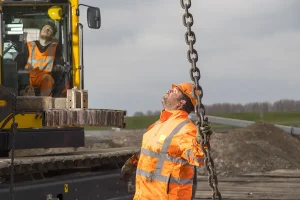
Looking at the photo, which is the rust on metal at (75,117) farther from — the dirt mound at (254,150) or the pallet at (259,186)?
the dirt mound at (254,150)

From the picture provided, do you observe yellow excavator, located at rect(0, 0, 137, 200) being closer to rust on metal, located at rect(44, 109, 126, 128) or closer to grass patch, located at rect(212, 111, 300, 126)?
rust on metal, located at rect(44, 109, 126, 128)

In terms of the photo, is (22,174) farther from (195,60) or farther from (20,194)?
Result: (195,60)

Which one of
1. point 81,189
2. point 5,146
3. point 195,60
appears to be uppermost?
point 195,60

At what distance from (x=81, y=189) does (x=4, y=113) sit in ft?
5.10

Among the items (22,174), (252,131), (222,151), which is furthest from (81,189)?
(252,131)

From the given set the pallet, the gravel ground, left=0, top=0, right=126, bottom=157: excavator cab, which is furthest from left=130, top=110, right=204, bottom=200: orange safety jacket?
the gravel ground

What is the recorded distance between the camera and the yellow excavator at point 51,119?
972cm

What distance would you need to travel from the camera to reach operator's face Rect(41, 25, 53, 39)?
11.4 metres

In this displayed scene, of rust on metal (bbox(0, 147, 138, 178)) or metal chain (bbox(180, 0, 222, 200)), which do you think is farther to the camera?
rust on metal (bbox(0, 147, 138, 178))

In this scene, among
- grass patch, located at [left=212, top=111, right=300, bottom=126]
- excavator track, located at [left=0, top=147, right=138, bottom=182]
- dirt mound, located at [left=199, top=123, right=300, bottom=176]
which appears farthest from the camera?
grass patch, located at [left=212, top=111, right=300, bottom=126]

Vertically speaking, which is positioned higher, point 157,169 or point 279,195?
point 157,169

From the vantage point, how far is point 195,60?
5.64m

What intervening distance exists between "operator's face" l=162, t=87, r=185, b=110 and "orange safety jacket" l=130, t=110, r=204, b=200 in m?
0.06

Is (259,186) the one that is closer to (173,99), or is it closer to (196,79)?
(173,99)
